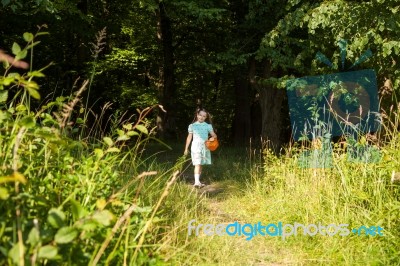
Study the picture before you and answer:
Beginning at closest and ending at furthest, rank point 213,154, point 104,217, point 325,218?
1. point 104,217
2. point 325,218
3. point 213,154

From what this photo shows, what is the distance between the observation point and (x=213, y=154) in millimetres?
14078

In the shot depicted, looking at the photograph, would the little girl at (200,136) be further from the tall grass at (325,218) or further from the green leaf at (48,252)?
the green leaf at (48,252)

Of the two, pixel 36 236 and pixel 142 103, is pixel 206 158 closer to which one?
pixel 36 236

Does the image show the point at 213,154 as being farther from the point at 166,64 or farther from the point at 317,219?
the point at 317,219

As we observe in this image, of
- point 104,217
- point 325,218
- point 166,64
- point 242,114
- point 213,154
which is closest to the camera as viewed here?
point 104,217

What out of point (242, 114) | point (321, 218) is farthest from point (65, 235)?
point (242, 114)

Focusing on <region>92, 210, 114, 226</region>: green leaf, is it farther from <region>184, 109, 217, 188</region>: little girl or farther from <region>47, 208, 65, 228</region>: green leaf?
<region>184, 109, 217, 188</region>: little girl

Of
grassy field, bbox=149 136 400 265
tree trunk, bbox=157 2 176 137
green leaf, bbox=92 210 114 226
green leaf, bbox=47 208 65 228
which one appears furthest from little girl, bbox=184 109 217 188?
tree trunk, bbox=157 2 176 137

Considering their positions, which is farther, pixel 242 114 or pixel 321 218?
pixel 242 114

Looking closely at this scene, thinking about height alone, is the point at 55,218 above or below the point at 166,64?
below

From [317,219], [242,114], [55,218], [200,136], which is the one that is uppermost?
[55,218]

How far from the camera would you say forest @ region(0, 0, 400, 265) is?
254 centimetres

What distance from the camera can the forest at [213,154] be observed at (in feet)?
8.35

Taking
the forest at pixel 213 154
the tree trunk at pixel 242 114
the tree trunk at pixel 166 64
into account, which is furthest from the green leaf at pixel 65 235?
the tree trunk at pixel 242 114
